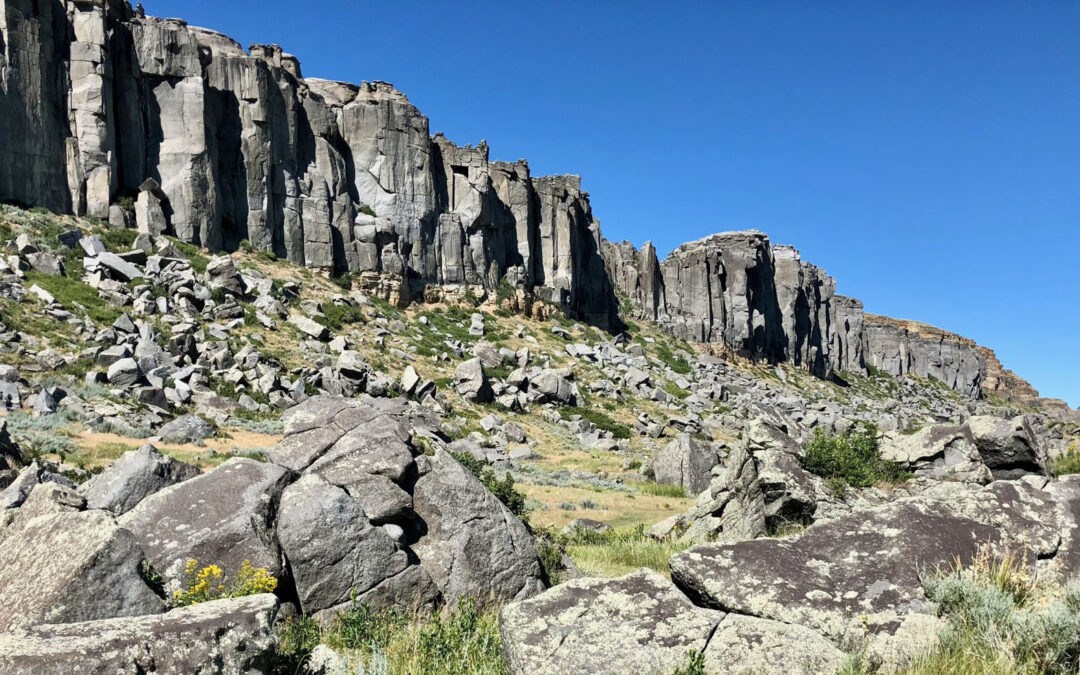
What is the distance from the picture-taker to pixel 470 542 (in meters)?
7.47

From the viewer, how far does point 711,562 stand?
17.1 ft

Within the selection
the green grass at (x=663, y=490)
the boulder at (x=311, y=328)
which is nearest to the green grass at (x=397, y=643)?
the green grass at (x=663, y=490)

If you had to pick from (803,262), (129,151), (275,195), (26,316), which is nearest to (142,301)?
(26,316)

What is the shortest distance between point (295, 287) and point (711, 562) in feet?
124

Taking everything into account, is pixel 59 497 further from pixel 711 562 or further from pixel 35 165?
pixel 35 165

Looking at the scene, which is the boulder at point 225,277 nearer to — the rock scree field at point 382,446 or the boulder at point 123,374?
the rock scree field at point 382,446

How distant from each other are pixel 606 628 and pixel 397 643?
1.99 m

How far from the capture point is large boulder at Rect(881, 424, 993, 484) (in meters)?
12.1

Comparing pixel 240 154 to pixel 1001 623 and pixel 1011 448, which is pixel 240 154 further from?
pixel 1001 623

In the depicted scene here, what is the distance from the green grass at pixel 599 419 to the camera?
35.2 metres

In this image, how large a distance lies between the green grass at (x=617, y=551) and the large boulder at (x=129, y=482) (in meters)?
5.77

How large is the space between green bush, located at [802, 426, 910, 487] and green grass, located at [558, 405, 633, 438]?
2138cm

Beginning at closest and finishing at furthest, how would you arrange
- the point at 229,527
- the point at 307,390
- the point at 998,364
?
the point at 229,527 → the point at 307,390 → the point at 998,364

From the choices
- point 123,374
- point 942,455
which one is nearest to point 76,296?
point 123,374
